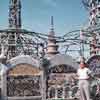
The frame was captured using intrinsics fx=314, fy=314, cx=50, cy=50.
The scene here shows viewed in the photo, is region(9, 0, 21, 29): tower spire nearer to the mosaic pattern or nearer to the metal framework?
the metal framework

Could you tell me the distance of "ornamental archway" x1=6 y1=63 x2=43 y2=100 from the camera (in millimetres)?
13883

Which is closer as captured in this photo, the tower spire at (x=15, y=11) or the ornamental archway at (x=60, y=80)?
the ornamental archway at (x=60, y=80)

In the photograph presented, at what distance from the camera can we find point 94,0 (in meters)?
44.9

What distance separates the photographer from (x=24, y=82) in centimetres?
1405

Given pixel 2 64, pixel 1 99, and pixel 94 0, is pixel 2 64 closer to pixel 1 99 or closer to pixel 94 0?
pixel 1 99

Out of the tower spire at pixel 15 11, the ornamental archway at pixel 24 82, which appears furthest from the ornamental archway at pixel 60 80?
the tower spire at pixel 15 11

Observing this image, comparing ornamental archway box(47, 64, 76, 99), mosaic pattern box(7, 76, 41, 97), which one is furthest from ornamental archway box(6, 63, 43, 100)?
ornamental archway box(47, 64, 76, 99)

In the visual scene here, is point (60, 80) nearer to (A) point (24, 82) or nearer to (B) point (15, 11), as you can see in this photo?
(A) point (24, 82)

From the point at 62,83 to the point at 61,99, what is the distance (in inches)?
32.0

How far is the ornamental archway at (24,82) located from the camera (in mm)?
13883

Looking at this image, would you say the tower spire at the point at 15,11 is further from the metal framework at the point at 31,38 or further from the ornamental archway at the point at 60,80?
the ornamental archway at the point at 60,80

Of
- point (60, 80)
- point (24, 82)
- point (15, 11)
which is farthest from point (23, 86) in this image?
point (15, 11)

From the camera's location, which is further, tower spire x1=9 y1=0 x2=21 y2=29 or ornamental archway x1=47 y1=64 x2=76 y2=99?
tower spire x1=9 y1=0 x2=21 y2=29

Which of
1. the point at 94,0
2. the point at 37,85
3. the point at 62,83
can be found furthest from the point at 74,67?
the point at 94,0
